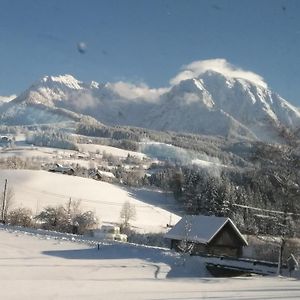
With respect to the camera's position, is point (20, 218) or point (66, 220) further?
point (66, 220)

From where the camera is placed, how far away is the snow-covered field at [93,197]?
322 ft

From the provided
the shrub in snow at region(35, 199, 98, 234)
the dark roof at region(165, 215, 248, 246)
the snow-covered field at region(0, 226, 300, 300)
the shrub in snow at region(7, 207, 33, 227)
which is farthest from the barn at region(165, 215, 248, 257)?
the shrub in snow at region(35, 199, 98, 234)

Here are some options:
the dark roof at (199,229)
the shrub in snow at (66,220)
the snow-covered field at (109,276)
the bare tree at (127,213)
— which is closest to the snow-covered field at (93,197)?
the bare tree at (127,213)

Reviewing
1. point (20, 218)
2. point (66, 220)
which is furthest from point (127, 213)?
point (20, 218)

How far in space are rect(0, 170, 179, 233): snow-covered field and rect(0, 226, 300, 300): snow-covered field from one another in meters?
47.8

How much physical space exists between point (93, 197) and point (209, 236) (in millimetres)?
69316

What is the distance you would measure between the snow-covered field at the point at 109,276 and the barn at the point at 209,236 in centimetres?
729

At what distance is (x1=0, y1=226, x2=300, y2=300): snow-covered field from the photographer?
1886 cm

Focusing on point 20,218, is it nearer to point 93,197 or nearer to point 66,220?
point 66,220

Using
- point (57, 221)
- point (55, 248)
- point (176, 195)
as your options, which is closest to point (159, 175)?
point (176, 195)

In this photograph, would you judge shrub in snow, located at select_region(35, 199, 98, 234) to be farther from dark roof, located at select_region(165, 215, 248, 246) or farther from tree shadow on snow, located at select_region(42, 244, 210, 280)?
tree shadow on snow, located at select_region(42, 244, 210, 280)

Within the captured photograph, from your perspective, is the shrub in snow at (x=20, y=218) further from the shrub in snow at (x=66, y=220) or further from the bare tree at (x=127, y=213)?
the bare tree at (x=127, y=213)

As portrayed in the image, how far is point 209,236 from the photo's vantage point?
44.8m

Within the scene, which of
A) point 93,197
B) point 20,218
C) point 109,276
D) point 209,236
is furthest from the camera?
point 93,197
